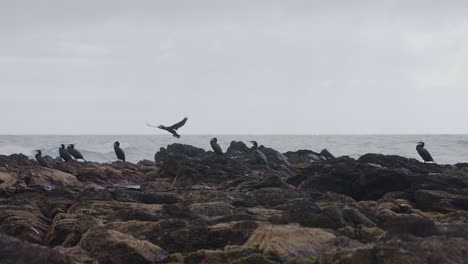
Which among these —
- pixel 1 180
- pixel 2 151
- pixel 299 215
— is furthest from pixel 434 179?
pixel 2 151

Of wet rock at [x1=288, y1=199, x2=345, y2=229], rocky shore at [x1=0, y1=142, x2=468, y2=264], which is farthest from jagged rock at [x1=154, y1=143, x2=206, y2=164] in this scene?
wet rock at [x1=288, y1=199, x2=345, y2=229]

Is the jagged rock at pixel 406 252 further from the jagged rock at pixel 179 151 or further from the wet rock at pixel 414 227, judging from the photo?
the jagged rock at pixel 179 151

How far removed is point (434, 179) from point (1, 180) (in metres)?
9.21

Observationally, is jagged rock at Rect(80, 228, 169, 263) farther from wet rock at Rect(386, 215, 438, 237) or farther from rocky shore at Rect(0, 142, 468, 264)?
wet rock at Rect(386, 215, 438, 237)

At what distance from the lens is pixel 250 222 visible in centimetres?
822

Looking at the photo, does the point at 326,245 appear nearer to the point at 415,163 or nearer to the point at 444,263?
the point at 444,263

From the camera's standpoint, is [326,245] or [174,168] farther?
[174,168]

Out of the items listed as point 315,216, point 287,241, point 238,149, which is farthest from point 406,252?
point 238,149

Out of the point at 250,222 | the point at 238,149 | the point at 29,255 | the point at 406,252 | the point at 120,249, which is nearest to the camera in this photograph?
the point at 406,252

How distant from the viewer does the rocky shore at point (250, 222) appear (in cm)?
630

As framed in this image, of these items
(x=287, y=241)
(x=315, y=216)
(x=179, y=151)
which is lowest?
(x=287, y=241)

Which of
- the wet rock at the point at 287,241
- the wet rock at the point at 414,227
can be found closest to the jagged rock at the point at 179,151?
the wet rock at the point at 287,241

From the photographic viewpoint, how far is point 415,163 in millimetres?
20500

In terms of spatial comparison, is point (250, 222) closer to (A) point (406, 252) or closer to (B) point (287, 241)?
(B) point (287, 241)
